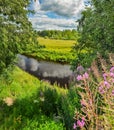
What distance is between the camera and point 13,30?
679 inches

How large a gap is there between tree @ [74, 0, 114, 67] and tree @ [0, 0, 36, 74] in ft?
13.4

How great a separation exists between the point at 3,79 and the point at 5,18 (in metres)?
3.38

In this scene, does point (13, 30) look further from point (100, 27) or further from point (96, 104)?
point (96, 104)

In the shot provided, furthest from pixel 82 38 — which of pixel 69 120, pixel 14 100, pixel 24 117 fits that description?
pixel 69 120

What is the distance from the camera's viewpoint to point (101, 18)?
12.6m

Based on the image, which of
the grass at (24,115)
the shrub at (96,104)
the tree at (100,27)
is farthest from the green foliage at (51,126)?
the tree at (100,27)

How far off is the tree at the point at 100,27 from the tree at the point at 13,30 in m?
4.08

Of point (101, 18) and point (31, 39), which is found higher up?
point (101, 18)

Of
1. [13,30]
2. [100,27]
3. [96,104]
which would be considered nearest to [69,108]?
[96,104]

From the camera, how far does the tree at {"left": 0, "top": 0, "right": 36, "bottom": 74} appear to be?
1645 centimetres

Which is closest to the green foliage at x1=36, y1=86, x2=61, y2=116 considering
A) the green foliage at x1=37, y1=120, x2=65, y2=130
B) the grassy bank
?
the grassy bank

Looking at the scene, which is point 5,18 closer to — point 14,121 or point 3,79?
point 3,79

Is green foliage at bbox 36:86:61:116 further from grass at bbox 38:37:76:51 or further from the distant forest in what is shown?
the distant forest

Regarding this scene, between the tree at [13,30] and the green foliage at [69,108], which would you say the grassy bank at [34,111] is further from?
the tree at [13,30]
